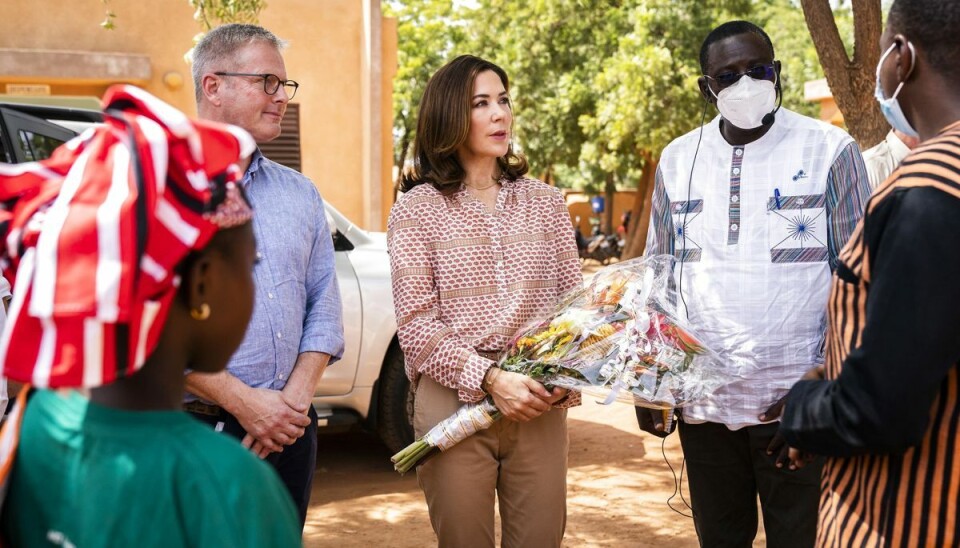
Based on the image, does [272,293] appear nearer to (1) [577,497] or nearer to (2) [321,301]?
(2) [321,301]

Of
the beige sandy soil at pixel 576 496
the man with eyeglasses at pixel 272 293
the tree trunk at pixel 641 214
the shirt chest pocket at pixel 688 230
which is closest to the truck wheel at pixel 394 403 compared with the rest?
the beige sandy soil at pixel 576 496

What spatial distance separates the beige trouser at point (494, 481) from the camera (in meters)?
3.27

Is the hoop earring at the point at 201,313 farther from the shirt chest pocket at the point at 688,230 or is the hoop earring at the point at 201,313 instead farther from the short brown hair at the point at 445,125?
the shirt chest pocket at the point at 688,230

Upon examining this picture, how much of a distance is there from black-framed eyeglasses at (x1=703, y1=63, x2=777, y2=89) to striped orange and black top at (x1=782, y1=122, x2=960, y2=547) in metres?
1.41

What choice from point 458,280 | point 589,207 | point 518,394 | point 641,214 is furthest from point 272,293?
point 589,207

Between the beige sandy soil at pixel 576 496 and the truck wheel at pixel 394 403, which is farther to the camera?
the truck wheel at pixel 394 403

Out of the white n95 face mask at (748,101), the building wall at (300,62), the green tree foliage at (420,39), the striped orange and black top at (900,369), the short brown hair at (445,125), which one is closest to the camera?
the striped orange and black top at (900,369)

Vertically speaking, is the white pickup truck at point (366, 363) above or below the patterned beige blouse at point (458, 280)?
below

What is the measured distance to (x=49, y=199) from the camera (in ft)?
4.92

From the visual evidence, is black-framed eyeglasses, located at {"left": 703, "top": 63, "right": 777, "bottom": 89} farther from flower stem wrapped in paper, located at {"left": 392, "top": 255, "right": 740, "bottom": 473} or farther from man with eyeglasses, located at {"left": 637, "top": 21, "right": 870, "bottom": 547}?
flower stem wrapped in paper, located at {"left": 392, "top": 255, "right": 740, "bottom": 473}

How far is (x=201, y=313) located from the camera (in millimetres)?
1505

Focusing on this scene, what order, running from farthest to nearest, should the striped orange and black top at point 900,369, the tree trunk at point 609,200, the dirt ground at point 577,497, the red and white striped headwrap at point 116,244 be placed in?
the tree trunk at point 609,200, the dirt ground at point 577,497, the striped orange and black top at point 900,369, the red and white striped headwrap at point 116,244

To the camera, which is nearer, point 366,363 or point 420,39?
point 366,363

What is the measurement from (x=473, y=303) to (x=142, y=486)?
1969 mm
